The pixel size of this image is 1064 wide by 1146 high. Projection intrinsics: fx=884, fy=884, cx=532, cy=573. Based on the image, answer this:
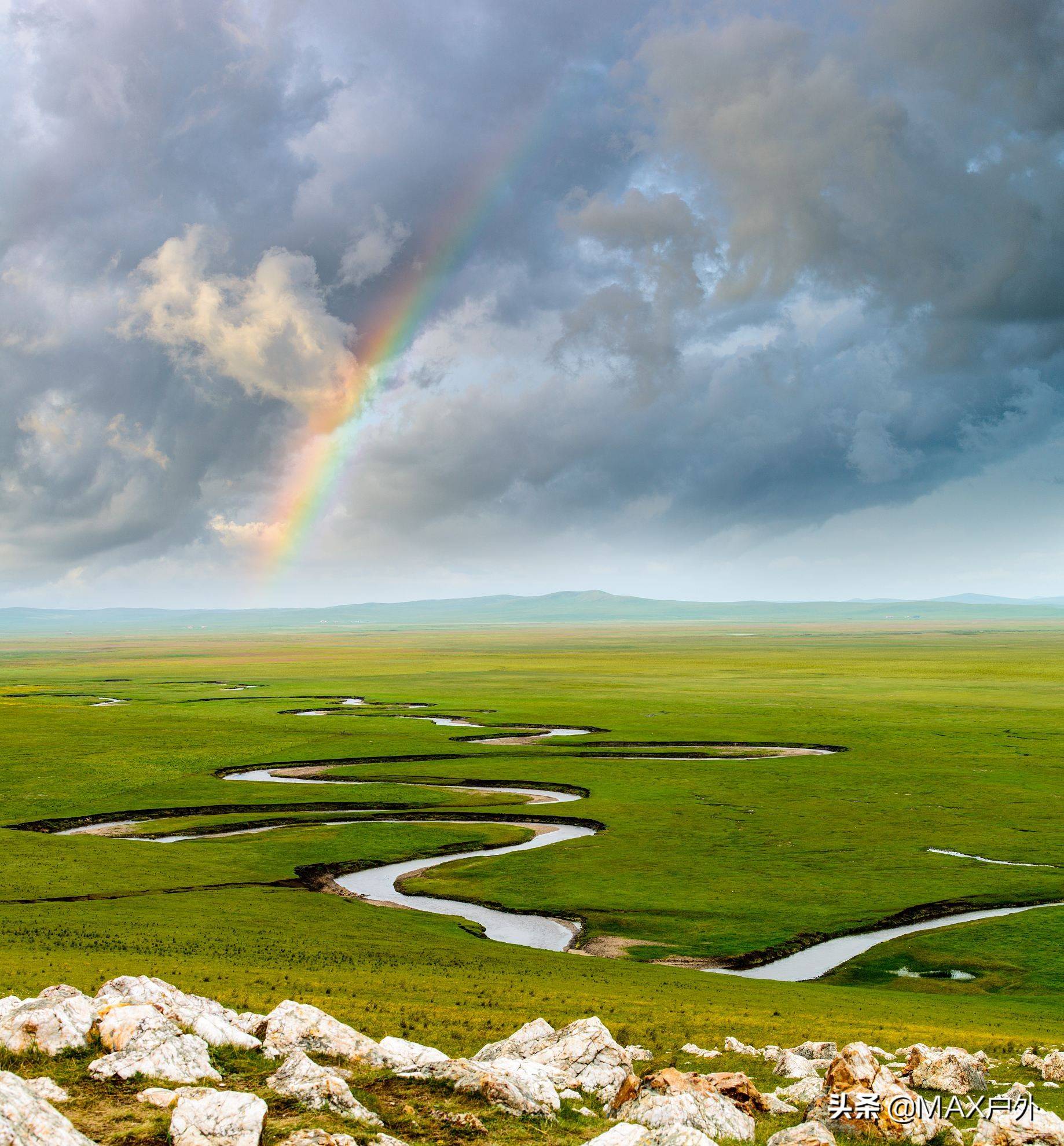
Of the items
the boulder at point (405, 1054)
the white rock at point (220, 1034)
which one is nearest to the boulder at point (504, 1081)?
the boulder at point (405, 1054)

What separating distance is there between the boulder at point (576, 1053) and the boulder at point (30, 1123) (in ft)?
27.6

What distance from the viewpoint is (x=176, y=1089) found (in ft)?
48.9

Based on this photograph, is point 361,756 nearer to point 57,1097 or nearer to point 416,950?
point 416,950

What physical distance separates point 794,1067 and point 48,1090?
593 inches

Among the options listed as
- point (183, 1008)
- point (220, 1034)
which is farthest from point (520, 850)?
point (220, 1034)

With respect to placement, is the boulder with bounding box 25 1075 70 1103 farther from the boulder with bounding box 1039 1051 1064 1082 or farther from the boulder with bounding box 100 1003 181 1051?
the boulder with bounding box 1039 1051 1064 1082

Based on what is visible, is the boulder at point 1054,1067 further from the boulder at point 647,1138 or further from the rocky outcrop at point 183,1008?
the rocky outcrop at point 183,1008

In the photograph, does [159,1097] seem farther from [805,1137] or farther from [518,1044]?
[805,1137]

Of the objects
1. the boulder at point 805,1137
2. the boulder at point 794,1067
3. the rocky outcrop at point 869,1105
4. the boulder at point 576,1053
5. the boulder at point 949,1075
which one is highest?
the boulder at point 805,1137

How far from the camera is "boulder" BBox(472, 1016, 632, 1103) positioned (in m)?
17.5

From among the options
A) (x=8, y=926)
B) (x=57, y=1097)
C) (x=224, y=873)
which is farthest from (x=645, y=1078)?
(x=224, y=873)

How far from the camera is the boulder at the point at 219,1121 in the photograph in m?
12.9

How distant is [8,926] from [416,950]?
1692cm

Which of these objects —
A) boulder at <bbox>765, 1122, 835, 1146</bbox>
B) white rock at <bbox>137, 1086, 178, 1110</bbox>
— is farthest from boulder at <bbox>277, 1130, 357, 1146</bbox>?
boulder at <bbox>765, 1122, 835, 1146</bbox>
